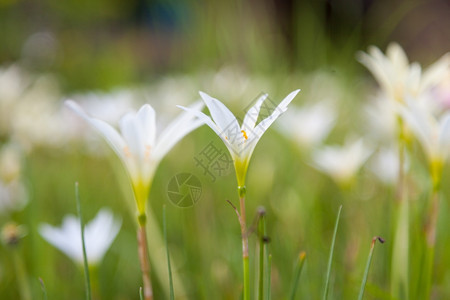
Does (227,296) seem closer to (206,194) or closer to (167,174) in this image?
(206,194)

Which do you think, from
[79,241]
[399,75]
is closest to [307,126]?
[399,75]

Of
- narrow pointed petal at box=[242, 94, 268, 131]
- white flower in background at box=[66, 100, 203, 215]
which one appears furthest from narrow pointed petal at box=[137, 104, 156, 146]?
narrow pointed petal at box=[242, 94, 268, 131]

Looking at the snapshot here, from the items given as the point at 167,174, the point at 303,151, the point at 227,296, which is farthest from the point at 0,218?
the point at 303,151

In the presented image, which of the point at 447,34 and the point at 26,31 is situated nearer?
the point at 447,34

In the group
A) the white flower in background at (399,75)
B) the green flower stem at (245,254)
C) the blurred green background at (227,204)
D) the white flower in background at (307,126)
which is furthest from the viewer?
the white flower in background at (307,126)

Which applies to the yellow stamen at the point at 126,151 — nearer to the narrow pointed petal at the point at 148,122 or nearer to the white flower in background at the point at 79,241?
the narrow pointed petal at the point at 148,122

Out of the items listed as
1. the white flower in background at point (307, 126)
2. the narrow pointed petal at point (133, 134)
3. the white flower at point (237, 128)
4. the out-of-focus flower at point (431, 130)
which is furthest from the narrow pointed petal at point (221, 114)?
the white flower in background at point (307, 126)

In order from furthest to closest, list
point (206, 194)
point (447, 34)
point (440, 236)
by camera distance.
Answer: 1. point (447, 34)
2. point (206, 194)
3. point (440, 236)

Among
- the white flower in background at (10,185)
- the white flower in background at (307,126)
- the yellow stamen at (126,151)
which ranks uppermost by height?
the white flower in background at (307,126)
